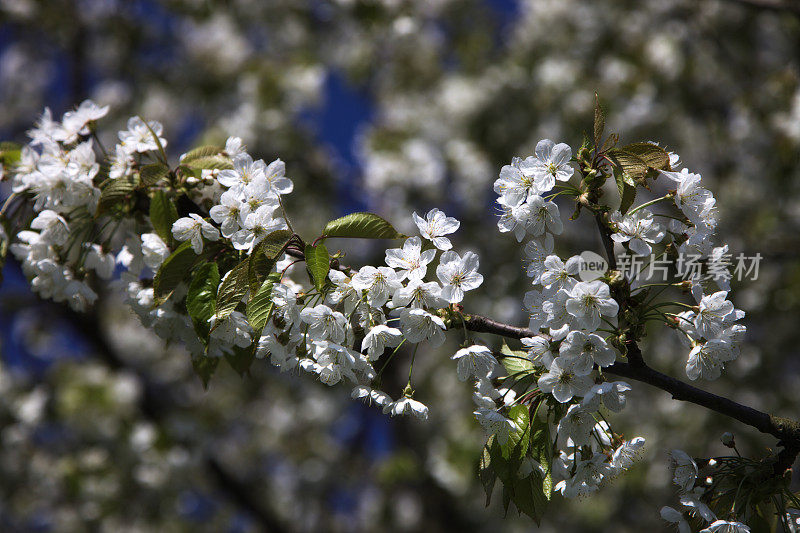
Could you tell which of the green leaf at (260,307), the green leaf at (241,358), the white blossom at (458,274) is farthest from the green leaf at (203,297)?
the white blossom at (458,274)

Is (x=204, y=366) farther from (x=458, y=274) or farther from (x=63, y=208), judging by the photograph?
(x=458, y=274)

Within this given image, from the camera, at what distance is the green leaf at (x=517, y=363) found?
1739 mm

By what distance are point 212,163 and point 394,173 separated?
16.0 feet

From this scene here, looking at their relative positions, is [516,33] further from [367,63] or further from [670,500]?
[670,500]

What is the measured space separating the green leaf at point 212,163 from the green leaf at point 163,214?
0.45 ft

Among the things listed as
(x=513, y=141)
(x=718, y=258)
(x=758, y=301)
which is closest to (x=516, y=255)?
(x=513, y=141)

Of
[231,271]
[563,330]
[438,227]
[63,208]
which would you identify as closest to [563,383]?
[563,330]

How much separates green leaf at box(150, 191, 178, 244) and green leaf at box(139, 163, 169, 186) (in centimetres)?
4

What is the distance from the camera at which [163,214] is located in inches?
73.9

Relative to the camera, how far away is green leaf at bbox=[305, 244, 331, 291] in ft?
5.31

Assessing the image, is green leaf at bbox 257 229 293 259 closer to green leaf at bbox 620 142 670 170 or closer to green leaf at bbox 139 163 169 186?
green leaf at bbox 139 163 169 186

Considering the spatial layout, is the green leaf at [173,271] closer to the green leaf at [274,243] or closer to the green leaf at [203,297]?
the green leaf at [203,297]

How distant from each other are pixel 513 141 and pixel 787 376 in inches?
145

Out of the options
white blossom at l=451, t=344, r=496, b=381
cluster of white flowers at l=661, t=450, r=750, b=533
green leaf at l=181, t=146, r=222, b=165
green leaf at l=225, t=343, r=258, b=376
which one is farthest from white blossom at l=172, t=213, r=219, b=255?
cluster of white flowers at l=661, t=450, r=750, b=533
